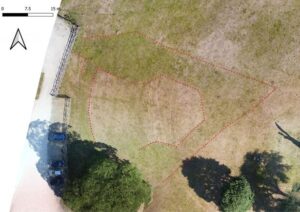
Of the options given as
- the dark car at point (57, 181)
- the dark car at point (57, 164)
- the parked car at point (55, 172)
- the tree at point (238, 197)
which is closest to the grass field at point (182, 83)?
the tree at point (238, 197)

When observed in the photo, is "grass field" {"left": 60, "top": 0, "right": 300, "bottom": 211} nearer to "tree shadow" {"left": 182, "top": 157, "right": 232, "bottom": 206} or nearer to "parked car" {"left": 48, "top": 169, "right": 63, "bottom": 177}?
"tree shadow" {"left": 182, "top": 157, "right": 232, "bottom": 206}

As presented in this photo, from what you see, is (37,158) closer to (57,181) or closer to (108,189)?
(57,181)

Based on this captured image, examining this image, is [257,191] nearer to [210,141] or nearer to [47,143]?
[210,141]

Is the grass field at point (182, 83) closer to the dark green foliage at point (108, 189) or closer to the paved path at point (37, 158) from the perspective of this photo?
the paved path at point (37, 158)

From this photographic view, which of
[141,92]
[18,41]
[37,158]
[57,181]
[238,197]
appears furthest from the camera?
[37,158]

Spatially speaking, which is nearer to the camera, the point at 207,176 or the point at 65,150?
the point at 207,176

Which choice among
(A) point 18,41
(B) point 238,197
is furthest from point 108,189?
(A) point 18,41

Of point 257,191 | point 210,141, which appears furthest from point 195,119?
point 257,191
